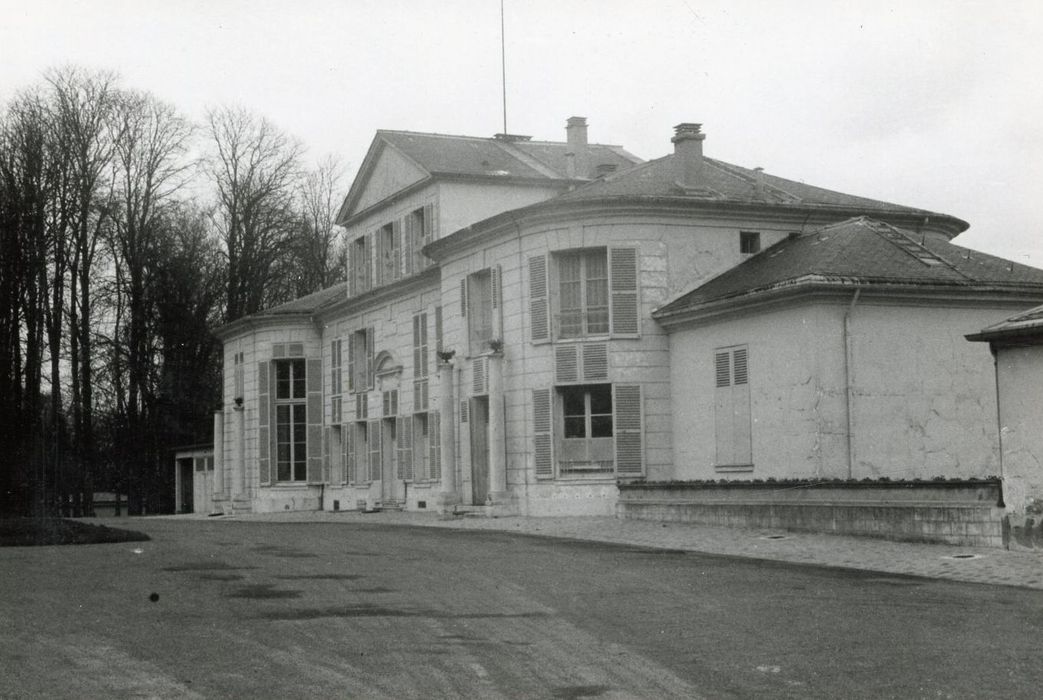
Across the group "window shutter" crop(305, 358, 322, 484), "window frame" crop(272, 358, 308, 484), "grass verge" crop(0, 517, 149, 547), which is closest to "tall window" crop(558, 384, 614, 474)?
"grass verge" crop(0, 517, 149, 547)

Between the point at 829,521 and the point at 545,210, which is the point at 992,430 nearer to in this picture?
the point at 829,521

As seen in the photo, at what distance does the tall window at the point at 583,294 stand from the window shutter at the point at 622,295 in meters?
0.30

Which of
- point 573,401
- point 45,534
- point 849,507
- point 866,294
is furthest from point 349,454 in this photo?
point 849,507

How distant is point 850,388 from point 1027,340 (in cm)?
696

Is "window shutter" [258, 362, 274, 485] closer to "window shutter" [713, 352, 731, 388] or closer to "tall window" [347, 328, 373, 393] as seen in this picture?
"tall window" [347, 328, 373, 393]

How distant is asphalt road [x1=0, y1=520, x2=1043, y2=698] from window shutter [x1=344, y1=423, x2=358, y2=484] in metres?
22.9

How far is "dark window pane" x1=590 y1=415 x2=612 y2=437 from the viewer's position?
27422 mm

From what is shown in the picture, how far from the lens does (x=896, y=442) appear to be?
23406 mm

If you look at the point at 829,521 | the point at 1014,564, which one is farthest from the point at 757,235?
the point at 1014,564

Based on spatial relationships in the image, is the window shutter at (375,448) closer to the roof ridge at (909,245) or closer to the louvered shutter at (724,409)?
the louvered shutter at (724,409)

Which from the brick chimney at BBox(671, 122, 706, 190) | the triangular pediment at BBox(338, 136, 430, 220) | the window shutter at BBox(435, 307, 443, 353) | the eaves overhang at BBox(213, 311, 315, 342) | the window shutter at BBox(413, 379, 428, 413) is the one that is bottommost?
the window shutter at BBox(413, 379, 428, 413)

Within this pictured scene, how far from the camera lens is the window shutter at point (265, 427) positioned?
40969 millimetres

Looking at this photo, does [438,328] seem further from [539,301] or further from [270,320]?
[270,320]

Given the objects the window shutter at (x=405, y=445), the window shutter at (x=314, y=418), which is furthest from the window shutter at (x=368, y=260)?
the window shutter at (x=405, y=445)
